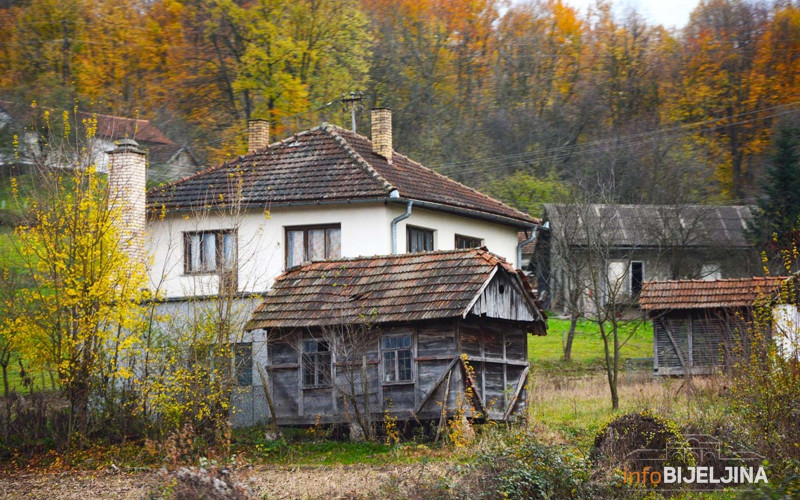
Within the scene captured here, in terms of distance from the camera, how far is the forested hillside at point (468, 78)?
137 feet

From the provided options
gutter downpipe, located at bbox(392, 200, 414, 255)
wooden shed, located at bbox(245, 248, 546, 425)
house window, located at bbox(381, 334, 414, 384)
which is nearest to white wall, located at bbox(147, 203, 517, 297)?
gutter downpipe, located at bbox(392, 200, 414, 255)

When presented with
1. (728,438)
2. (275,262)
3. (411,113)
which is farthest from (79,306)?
(411,113)

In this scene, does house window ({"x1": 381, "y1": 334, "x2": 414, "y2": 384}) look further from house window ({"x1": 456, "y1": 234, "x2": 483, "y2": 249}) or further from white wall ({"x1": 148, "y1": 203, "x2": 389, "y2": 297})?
house window ({"x1": 456, "y1": 234, "x2": 483, "y2": 249})

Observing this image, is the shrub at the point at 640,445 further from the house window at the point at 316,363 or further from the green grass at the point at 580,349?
the green grass at the point at 580,349

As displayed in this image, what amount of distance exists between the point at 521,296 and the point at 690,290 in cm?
1045

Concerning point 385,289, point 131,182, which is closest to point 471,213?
point 385,289

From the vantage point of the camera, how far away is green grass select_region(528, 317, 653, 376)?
33469 mm

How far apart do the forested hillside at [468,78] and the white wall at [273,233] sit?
34.1 ft

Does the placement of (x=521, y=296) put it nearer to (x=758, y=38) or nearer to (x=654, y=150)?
(x=654, y=150)

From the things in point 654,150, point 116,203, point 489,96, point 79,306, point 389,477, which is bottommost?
point 389,477

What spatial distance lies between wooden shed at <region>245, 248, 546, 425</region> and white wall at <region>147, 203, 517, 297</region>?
119 inches

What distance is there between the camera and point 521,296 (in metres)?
23.1
